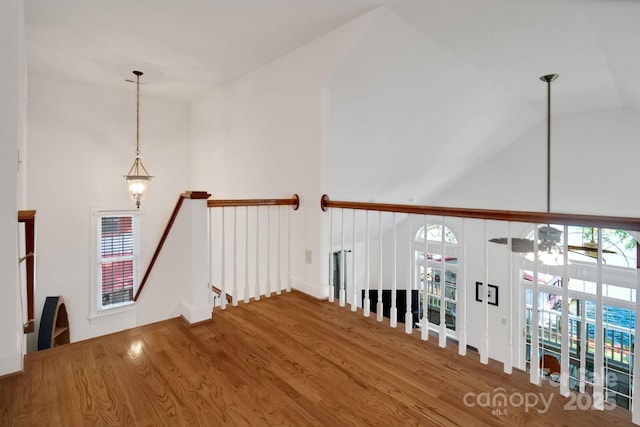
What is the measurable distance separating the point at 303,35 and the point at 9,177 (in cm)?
242

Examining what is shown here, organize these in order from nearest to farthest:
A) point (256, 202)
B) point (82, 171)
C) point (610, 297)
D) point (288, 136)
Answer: point (256, 202) → point (288, 136) → point (82, 171) → point (610, 297)

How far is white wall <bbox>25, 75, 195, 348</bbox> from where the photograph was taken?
4.29 meters

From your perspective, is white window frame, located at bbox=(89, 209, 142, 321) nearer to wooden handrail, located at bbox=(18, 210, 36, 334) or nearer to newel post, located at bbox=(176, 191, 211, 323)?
newel post, located at bbox=(176, 191, 211, 323)

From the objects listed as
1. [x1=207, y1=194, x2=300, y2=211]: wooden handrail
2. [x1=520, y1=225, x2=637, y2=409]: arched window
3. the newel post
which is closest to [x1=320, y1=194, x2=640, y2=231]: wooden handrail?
[x1=207, y1=194, x2=300, y2=211]: wooden handrail

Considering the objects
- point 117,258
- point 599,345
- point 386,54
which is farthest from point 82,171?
point 599,345

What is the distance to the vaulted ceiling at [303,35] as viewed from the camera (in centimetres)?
240

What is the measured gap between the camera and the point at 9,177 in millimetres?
1646

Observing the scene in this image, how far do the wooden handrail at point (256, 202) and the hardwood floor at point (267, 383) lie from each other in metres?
0.94

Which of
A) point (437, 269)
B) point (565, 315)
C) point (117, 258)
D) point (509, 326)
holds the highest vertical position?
point (565, 315)

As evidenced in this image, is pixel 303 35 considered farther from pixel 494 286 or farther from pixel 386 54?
pixel 494 286

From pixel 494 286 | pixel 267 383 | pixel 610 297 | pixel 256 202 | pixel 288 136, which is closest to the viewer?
pixel 267 383

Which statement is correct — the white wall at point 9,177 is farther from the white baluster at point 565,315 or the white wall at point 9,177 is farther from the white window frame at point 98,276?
the white window frame at point 98,276

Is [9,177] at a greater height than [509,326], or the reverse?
[9,177]

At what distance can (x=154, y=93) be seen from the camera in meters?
4.91
